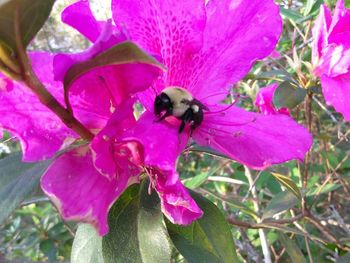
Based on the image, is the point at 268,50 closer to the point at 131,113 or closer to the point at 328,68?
the point at 131,113

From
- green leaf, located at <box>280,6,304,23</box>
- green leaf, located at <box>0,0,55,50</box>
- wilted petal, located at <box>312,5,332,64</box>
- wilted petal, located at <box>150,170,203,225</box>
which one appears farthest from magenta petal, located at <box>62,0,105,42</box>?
green leaf, located at <box>280,6,304,23</box>

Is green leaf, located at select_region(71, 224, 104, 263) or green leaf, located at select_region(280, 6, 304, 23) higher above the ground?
green leaf, located at select_region(71, 224, 104, 263)

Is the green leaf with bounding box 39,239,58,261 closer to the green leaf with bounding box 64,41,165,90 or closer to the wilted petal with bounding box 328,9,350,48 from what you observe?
the wilted petal with bounding box 328,9,350,48

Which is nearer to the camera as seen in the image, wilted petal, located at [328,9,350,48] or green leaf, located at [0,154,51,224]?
green leaf, located at [0,154,51,224]

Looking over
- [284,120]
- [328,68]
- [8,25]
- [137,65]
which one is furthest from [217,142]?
[328,68]

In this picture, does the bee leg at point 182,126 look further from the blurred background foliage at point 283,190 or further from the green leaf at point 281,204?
the green leaf at point 281,204

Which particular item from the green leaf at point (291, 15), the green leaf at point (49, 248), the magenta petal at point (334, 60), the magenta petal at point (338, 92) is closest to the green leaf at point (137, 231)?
the magenta petal at point (338, 92)

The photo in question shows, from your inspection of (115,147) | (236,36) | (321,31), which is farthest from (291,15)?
(115,147)
